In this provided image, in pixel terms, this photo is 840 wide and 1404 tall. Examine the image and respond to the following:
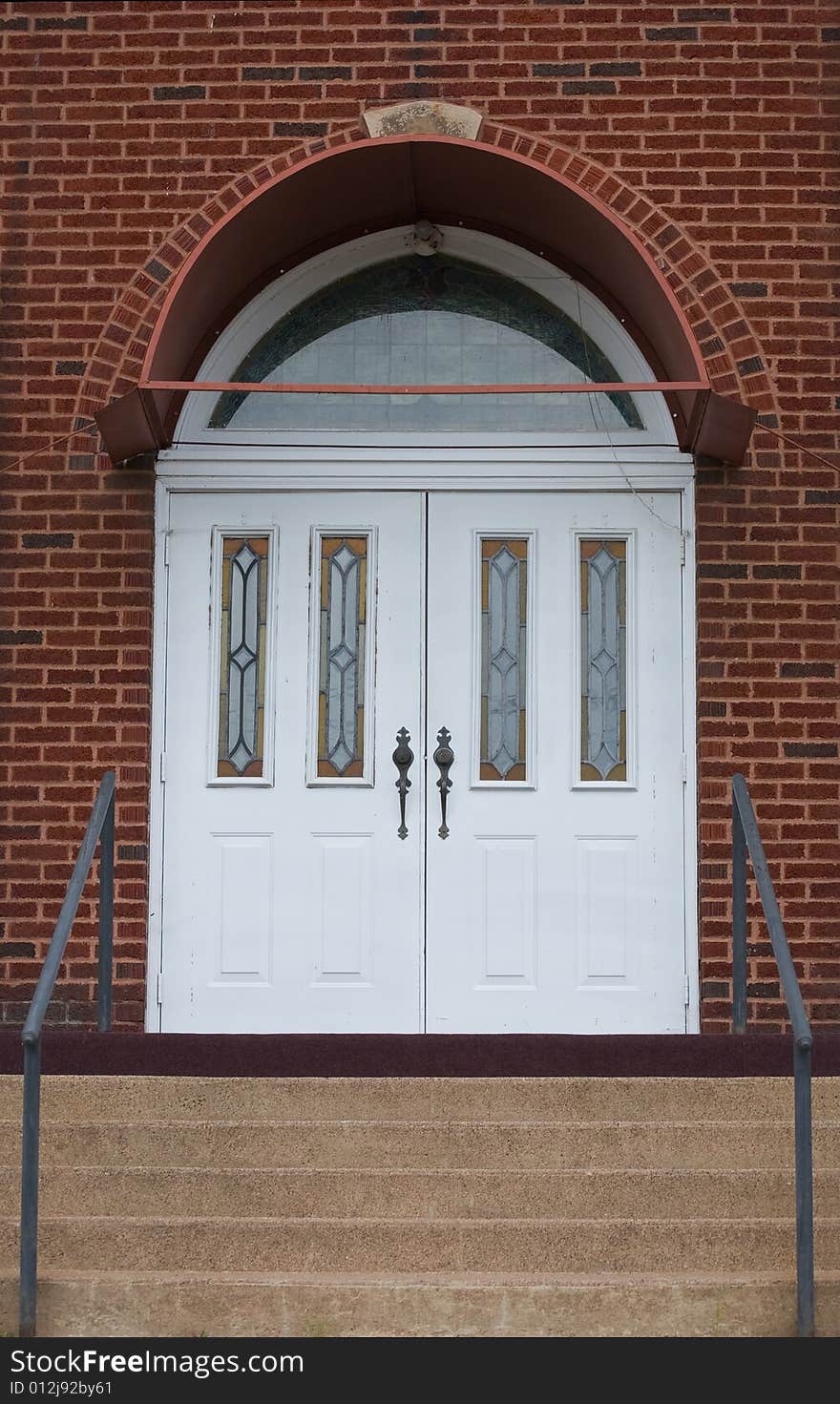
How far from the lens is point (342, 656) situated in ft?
21.1

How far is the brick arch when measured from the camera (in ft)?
20.6

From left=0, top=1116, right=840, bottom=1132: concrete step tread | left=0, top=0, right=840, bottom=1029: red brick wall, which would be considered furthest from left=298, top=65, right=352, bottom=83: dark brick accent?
left=0, top=1116, right=840, bottom=1132: concrete step tread

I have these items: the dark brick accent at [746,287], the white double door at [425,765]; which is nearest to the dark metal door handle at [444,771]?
the white double door at [425,765]

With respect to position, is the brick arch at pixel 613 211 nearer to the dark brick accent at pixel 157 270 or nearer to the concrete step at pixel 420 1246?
the dark brick accent at pixel 157 270

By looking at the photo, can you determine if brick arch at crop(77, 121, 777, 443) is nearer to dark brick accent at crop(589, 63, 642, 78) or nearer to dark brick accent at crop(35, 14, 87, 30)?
dark brick accent at crop(589, 63, 642, 78)

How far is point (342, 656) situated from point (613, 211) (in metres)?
2.01

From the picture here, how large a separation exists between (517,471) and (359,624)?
0.88m

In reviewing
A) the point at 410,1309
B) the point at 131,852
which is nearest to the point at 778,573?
the point at 131,852

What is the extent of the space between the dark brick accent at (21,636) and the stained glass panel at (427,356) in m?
1.13

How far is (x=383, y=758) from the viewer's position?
6.35m
